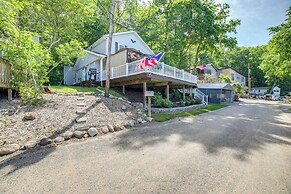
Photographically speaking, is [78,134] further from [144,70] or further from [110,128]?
[144,70]

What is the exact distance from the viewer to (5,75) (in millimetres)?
6227

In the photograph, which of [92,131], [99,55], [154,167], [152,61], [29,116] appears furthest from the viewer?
[99,55]

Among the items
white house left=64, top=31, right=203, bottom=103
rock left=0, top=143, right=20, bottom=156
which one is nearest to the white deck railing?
white house left=64, top=31, right=203, bottom=103

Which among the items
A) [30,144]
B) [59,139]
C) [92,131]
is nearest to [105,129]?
[92,131]

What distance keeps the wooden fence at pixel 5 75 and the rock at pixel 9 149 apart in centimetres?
308

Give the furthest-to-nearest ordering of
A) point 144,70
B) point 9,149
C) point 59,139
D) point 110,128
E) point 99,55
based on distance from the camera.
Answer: point 99,55 → point 144,70 → point 110,128 → point 59,139 → point 9,149

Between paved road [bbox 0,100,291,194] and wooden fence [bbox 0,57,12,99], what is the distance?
377 centimetres

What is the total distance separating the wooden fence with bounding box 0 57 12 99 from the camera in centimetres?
604

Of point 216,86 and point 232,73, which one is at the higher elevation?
point 232,73

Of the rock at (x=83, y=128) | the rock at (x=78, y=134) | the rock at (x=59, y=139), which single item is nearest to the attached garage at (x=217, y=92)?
the rock at (x=83, y=128)

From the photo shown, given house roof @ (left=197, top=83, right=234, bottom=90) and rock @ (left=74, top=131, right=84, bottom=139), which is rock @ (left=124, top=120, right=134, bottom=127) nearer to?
rock @ (left=74, top=131, right=84, bottom=139)

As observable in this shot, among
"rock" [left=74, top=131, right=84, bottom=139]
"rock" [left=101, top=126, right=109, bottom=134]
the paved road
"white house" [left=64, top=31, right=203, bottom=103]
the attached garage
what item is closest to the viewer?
the paved road

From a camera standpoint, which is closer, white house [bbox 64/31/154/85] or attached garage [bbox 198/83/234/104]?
white house [bbox 64/31/154/85]

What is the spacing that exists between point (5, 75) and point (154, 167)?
6.89 m
